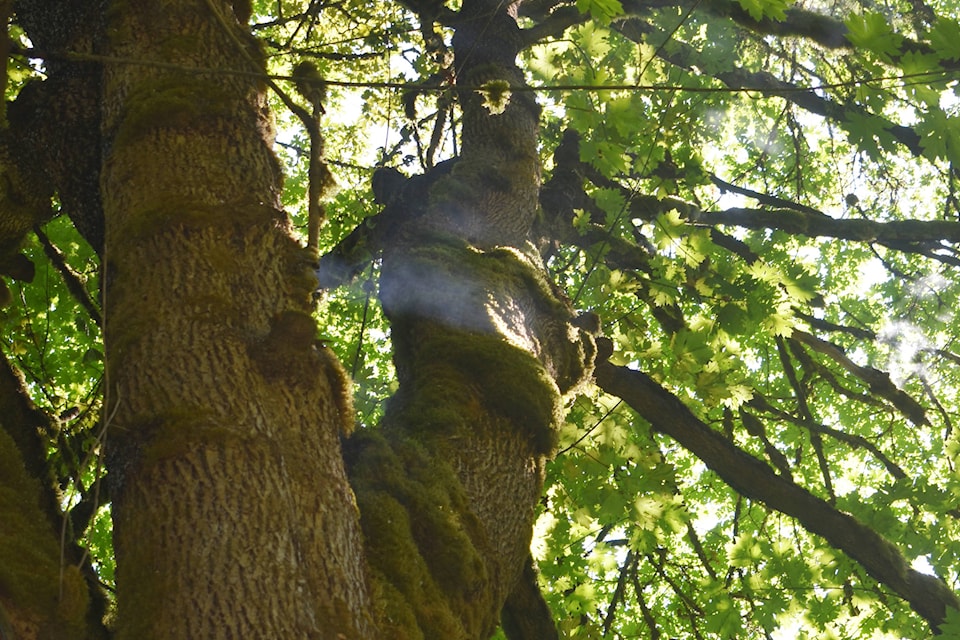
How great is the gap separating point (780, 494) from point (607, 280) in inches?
Answer: 52.3

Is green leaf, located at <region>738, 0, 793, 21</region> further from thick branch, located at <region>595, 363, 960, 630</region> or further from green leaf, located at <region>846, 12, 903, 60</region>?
thick branch, located at <region>595, 363, 960, 630</region>

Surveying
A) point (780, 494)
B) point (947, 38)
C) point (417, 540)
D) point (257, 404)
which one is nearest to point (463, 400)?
point (417, 540)

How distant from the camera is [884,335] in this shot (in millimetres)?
5699

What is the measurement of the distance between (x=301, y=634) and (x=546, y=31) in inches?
176

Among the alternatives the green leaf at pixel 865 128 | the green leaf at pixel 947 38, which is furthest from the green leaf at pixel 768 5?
the green leaf at pixel 865 128

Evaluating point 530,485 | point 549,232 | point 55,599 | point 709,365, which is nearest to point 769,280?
point 709,365

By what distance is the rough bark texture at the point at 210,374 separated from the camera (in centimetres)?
163

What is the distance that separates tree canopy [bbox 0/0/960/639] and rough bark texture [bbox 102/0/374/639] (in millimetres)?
52

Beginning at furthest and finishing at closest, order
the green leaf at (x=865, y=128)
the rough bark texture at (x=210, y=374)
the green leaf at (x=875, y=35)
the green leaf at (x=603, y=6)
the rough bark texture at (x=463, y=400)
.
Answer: the green leaf at (x=865, y=128), the green leaf at (x=875, y=35), the green leaf at (x=603, y=6), the rough bark texture at (x=463, y=400), the rough bark texture at (x=210, y=374)

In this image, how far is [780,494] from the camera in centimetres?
373

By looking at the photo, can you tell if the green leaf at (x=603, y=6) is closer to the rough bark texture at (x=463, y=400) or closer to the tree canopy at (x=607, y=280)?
the tree canopy at (x=607, y=280)

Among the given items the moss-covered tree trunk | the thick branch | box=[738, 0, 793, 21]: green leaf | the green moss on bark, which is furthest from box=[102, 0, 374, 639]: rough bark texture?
the thick branch

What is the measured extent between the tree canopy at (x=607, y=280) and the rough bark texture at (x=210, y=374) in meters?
0.05

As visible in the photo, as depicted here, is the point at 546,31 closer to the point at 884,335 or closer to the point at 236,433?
the point at 884,335
